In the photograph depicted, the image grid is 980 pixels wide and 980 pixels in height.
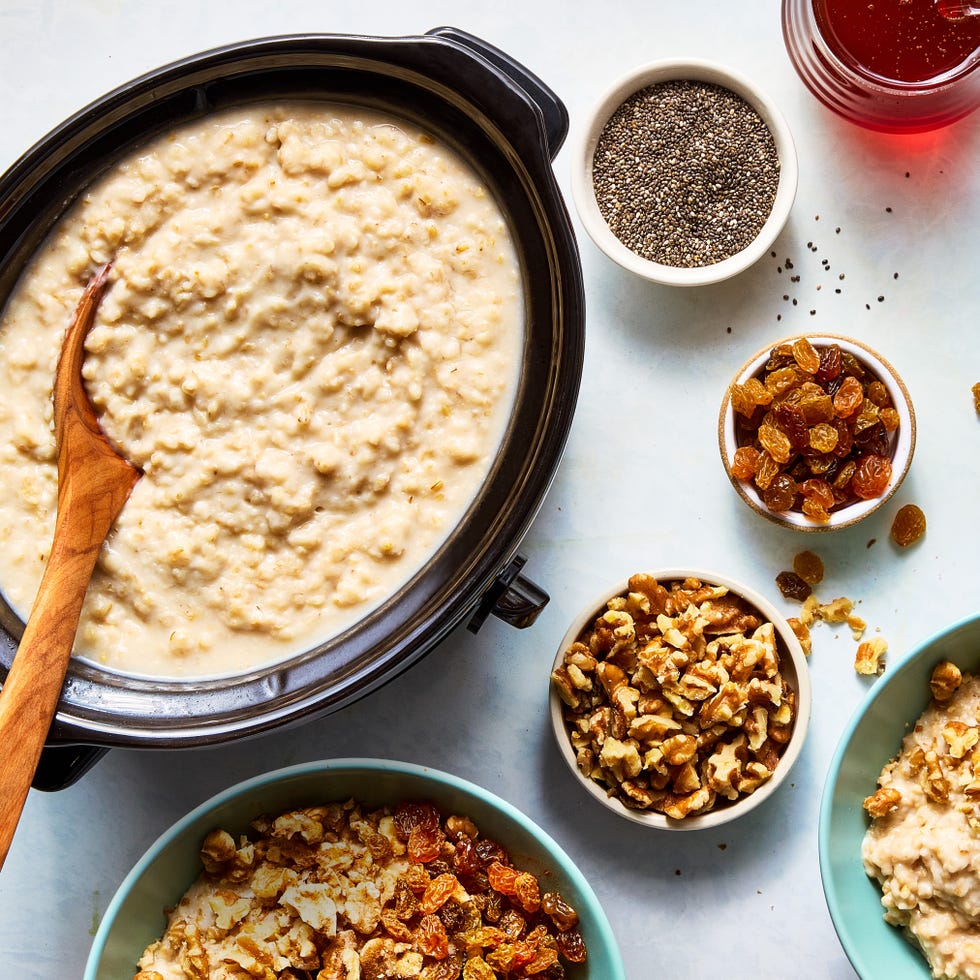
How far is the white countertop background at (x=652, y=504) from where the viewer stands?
97.2 inches

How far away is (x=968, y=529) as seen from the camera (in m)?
2.48

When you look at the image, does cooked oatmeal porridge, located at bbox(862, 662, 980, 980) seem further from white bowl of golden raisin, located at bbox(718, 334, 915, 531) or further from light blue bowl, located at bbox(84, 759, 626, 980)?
light blue bowl, located at bbox(84, 759, 626, 980)

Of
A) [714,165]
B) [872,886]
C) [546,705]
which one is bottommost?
[872,886]

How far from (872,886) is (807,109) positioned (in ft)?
5.79

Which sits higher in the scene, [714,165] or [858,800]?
[714,165]

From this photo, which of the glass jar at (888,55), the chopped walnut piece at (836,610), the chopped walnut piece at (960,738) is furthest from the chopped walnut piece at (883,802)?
the glass jar at (888,55)

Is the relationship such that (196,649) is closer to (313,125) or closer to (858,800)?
(313,125)

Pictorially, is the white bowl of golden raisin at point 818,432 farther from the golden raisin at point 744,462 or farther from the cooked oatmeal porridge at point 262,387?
the cooked oatmeal porridge at point 262,387

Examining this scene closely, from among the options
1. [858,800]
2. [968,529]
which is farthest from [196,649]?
[968,529]

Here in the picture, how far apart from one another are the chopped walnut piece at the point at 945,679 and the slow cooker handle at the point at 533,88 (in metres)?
1.35

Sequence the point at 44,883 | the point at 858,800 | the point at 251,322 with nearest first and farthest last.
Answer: the point at 251,322 < the point at 858,800 < the point at 44,883

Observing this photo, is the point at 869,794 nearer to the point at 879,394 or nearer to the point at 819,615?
the point at 819,615

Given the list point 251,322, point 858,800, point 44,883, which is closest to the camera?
point 251,322

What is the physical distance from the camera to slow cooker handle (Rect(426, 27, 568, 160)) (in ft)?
6.60
